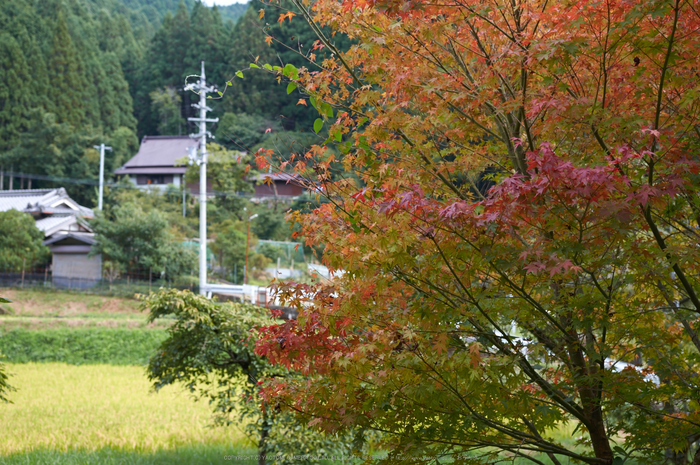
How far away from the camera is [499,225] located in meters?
2.87

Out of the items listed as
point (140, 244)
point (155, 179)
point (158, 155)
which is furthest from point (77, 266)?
point (158, 155)

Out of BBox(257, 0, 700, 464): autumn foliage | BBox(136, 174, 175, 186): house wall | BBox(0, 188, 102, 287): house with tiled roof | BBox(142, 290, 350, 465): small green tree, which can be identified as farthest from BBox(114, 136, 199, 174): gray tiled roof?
BBox(257, 0, 700, 464): autumn foliage

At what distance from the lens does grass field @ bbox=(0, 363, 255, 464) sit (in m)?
8.48

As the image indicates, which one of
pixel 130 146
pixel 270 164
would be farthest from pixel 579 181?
pixel 130 146

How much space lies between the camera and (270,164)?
3.79 metres

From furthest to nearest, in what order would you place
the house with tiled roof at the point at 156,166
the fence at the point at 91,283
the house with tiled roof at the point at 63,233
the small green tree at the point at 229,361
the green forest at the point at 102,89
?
the house with tiled roof at the point at 156,166, the green forest at the point at 102,89, the house with tiled roof at the point at 63,233, the fence at the point at 91,283, the small green tree at the point at 229,361

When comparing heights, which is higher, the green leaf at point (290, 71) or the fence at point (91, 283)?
the green leaf at point (290, 71)

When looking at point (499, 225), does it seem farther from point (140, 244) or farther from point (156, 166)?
point (156, 166)

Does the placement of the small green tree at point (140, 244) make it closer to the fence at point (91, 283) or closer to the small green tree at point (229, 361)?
the fence at point (91, 283)

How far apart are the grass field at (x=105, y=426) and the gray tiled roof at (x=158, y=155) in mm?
27811

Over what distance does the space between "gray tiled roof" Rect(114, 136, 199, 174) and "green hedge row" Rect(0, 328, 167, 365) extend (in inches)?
887

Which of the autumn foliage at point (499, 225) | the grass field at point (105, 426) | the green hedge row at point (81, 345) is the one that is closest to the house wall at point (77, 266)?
the green hedge row at point (81, 345)

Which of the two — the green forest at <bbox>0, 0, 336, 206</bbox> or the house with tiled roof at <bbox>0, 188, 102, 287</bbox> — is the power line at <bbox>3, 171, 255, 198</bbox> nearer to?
the green forest at <bbox>0, 0, 336, 206</bbox>

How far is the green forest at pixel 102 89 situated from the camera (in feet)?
125
